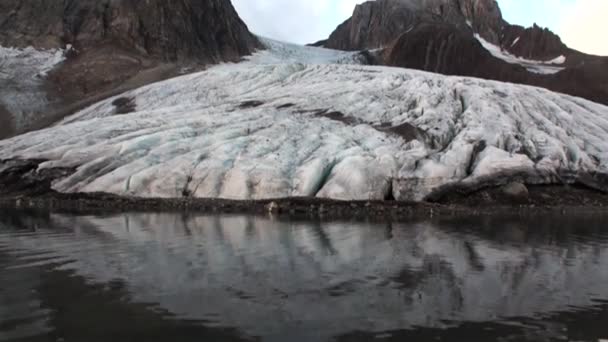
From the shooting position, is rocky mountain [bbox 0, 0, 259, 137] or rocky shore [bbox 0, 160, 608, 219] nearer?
rocky shore [bbox 0, 160, 608, 219]

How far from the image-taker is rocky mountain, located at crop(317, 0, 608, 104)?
7556 centimetres

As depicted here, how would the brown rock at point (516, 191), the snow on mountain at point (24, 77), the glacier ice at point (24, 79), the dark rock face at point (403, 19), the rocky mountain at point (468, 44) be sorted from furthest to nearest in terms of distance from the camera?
1. the dark rock face at point (403, 19)
2. the rocky mountain at point (468, 44)
3. the snow on mountain at point (24, 77)
4. the glacier ice at point (24, 79)
5. the brown rock at point (516, 191)

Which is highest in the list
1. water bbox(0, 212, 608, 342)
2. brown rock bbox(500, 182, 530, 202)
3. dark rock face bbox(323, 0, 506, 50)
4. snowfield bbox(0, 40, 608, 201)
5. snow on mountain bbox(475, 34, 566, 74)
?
dark rock face bbox(323, 0, 506, 50)

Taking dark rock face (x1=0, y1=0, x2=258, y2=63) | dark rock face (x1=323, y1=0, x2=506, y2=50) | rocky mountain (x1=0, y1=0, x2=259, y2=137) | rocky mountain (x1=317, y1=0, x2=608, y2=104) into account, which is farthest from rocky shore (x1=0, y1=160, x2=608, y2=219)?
dark rock face (x1=323, y1=0, x2=506, y2=50)

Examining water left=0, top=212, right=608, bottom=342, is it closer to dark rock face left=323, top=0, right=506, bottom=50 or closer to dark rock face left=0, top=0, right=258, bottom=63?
dark rock face left=0, top=0, right=258, bottom=63

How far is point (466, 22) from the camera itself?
379 ft

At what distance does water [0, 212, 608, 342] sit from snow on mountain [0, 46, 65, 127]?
3932 centimetres

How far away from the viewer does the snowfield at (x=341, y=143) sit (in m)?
27.1

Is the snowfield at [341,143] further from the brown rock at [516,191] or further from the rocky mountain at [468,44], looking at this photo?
the rocky mountain at [468,44]

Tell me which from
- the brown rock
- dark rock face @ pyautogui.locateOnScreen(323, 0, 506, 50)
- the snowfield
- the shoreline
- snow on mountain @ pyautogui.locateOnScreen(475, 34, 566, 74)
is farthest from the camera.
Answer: dark rock face @ pyautogui.locateOnScreen(323, 0, 506, 50)

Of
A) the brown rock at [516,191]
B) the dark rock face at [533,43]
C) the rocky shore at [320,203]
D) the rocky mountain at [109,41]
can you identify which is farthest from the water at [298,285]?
the dark rock face at [533,43]

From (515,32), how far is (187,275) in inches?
4455

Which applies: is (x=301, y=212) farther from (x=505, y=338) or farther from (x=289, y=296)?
(x=505, y=338)

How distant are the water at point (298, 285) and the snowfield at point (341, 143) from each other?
8046mm
